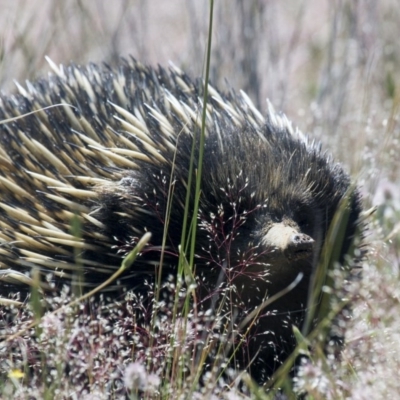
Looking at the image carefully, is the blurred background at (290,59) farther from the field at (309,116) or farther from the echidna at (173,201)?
the echidna at (173,201)

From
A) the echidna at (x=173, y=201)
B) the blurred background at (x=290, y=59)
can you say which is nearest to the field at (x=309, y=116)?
the blurred background at (x=290, y=59)

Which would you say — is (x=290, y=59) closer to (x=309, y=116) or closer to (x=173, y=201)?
(x=309, y=116)

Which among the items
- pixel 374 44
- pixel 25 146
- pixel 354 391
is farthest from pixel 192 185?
pixel 374 44

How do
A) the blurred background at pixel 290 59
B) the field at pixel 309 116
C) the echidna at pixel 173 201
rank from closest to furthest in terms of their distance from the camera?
the field at pixel 309 116 < the echidna at pixel 173 201 < the blurred background at pixel 290 59

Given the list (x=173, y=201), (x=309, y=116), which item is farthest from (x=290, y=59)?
(x=173, y=201)

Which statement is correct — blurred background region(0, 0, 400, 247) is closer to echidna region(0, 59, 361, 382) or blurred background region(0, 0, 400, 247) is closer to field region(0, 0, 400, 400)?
field region(0, 0, 400, 400)
